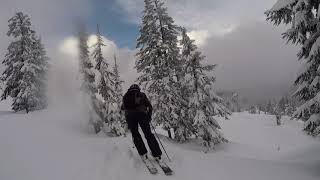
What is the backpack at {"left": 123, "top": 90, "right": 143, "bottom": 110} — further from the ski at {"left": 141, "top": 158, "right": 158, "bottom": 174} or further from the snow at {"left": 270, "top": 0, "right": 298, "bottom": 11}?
the snow at {"left": 270, "top": 0, "right": 298, "bottom": 11}

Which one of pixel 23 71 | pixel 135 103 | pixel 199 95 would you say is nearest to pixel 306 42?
pixel 135 103

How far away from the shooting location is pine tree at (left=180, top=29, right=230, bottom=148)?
1189 inches

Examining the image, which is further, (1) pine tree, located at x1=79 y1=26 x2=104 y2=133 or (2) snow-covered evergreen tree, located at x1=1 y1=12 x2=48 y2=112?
(2) snow-covered evergreen tree, located at x1=1 y1=12 x2=48 y2=112

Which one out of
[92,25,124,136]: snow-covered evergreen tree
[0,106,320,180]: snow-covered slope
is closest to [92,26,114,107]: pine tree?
[92,25,124,136]: snow-covered evergreen tree

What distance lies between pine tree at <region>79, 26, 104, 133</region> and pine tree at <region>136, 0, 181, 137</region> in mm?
4460

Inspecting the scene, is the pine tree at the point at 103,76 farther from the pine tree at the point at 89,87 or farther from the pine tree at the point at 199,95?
Answer: the pine tree at the point at 199,95

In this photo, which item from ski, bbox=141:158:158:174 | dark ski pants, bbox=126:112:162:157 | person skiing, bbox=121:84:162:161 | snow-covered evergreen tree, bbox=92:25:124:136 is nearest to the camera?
ski, bbox=141:158:158:174

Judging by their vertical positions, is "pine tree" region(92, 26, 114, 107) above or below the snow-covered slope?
above

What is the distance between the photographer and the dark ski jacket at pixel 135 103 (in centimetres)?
1214

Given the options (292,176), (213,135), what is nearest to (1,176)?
(292,176)

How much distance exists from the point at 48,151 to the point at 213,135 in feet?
65.5

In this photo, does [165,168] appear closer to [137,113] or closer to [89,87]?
[137,113]

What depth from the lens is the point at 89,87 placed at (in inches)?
1134

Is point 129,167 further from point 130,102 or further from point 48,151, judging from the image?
point 48,151
